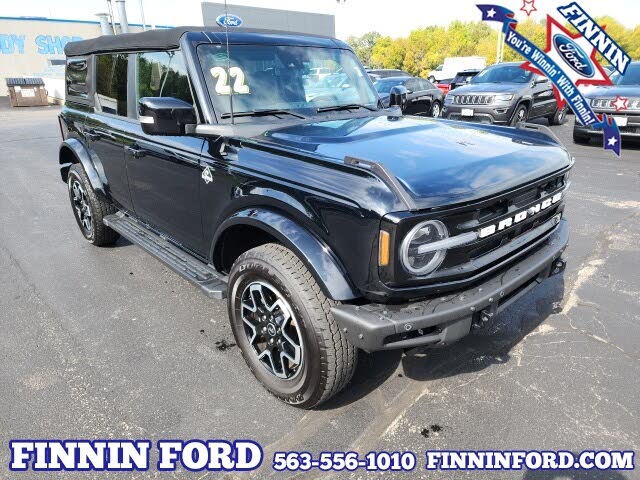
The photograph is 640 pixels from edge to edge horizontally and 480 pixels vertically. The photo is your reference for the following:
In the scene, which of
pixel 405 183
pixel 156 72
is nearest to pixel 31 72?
pixel 156 72

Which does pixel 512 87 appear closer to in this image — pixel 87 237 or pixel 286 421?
pixel 87 237

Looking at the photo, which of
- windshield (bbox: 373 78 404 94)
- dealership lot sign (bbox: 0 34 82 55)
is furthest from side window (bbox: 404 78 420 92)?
dealership lot sign (bbox: 0 34 82 55)

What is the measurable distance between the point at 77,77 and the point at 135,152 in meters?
1.79

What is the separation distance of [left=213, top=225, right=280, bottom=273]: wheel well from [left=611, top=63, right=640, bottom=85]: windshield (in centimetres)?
1052

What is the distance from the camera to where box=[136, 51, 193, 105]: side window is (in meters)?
3.03

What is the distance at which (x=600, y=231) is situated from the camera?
517 centimetres

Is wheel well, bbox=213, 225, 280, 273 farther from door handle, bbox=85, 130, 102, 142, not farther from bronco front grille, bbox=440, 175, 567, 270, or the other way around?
door handle, bbox=85, 130, 102, 142

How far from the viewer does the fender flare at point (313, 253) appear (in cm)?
216

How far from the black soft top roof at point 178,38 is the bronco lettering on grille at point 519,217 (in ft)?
6.69

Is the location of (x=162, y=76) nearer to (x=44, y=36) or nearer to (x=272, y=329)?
(x=272, y=329)

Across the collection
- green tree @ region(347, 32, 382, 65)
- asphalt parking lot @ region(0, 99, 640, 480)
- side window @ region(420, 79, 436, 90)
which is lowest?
asphalt parking lot @ region(0, 99, 640, 480)

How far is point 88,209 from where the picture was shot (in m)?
4.82

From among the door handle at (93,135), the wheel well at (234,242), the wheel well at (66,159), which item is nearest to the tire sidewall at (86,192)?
the wheel well at (66,159)

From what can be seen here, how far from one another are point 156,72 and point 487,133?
233cm
